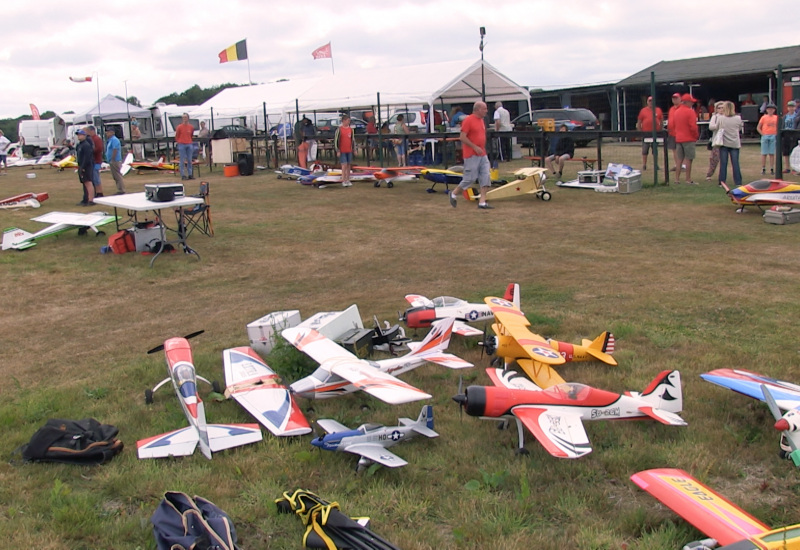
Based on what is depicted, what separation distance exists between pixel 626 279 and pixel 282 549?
553cm

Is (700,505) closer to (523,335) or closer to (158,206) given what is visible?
(523,335)

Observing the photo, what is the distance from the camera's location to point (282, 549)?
10.5 feet

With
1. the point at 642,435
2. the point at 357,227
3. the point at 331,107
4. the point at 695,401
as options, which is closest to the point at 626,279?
the point at 695,401

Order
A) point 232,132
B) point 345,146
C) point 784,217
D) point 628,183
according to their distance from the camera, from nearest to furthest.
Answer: point 784,217
point 628,183
point 345,146
point 232,132

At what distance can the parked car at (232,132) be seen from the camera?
84.6 feet

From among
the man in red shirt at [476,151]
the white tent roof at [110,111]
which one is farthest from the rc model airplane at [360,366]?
the white tent roof at [110,111]

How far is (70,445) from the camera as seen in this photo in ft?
13.4

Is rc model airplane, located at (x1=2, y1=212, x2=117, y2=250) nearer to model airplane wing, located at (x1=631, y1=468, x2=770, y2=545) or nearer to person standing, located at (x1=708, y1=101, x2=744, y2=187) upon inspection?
model airplane wing, located at (x1=631, y1=468, x2=770, y2=545)

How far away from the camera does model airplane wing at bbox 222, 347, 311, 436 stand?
14.4 feet

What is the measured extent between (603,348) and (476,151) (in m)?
8.03

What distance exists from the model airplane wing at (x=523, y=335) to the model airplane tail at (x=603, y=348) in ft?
1.22

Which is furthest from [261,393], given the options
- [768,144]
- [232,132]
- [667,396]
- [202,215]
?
[232,132]

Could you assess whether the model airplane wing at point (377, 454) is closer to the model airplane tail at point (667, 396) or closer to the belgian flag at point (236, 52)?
the model airplane tail at point (667, 396)

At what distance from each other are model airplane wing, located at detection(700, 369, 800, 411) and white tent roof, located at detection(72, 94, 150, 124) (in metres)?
35.5
